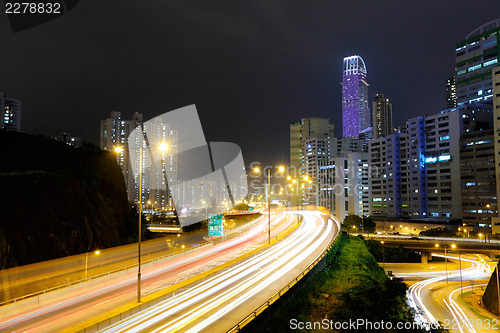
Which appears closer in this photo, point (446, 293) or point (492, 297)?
point (492, 297)

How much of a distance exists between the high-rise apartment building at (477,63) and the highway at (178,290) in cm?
10360

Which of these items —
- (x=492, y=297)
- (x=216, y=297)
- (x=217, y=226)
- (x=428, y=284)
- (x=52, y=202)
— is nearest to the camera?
(x=216, y=297)

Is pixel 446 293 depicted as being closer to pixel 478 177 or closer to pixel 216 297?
pixel 216 297

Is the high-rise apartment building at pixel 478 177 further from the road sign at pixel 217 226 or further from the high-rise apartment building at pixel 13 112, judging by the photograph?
the high-rise apartment building at pixel 13 112

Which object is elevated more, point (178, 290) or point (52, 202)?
point (52, 202)

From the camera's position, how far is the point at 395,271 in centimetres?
4684

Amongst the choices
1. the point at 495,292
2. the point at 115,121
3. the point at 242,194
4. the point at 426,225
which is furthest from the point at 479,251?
the point at 242,194

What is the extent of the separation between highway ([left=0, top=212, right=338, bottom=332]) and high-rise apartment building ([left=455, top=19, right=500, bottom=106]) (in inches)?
4079

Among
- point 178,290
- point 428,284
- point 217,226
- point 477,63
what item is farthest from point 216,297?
point 477,63

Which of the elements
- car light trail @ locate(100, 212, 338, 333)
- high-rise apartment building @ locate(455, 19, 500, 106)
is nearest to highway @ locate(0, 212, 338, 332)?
car light trail @ locate(100, 212, 338, 333)

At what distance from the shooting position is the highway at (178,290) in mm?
12578

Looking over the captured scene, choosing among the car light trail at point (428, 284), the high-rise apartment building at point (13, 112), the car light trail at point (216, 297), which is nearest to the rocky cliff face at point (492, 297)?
the car light trail at point (428, 284)

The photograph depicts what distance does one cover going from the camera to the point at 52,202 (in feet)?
89.6

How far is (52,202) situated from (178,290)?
16685 millimetres
